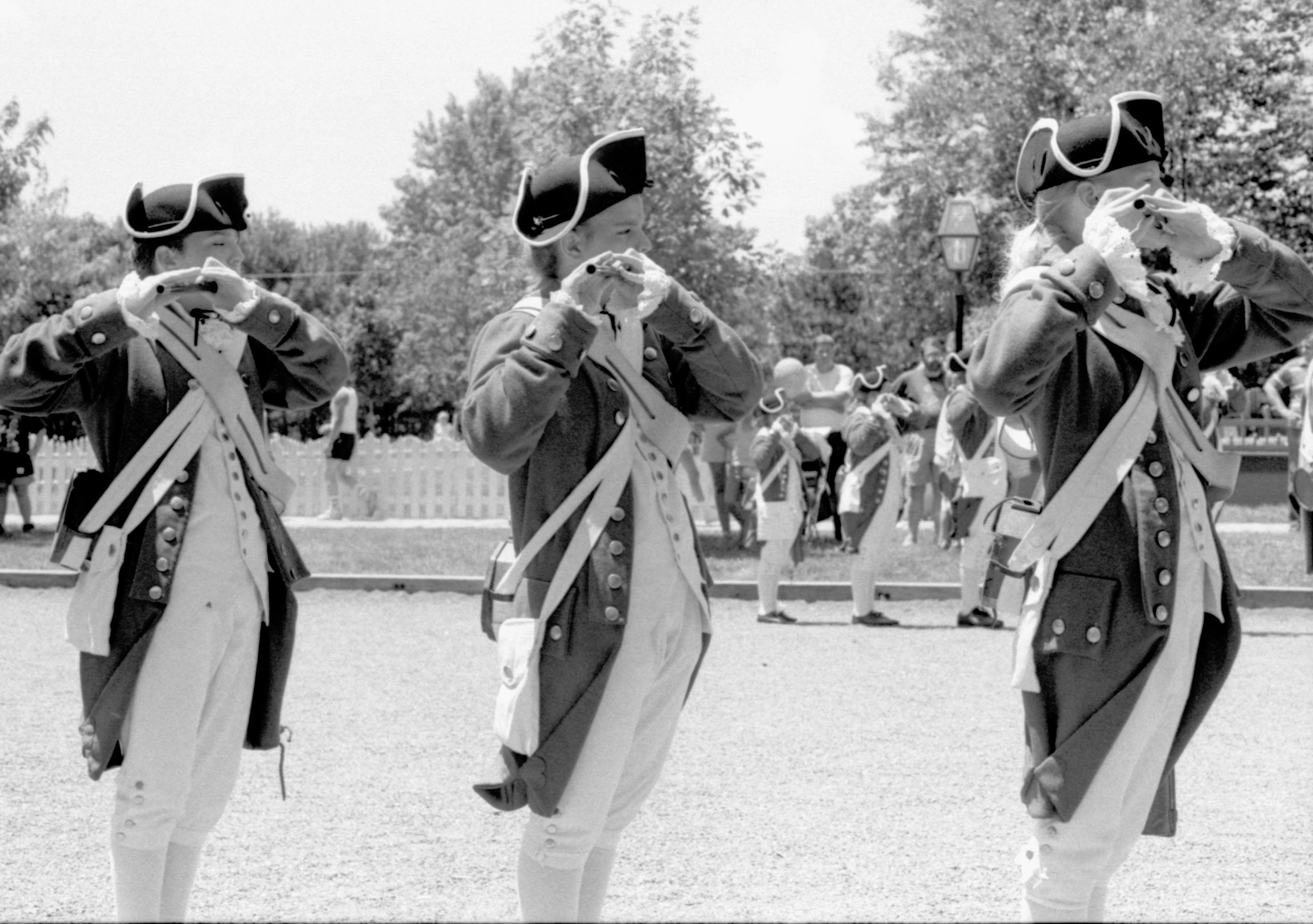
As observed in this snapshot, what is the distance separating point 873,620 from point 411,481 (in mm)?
11673

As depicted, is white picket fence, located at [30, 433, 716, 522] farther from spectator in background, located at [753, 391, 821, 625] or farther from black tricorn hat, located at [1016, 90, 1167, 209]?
black tricorn hat, located at [1016, 90, 1167, 209]

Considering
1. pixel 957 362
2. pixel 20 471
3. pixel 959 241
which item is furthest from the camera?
pixel 20 471

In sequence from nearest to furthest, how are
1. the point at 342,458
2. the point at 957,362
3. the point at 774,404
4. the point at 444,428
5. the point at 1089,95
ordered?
the point at 957,362
the point at 774,404
the point at 342,458
the point at 1089,95
the point at 444,428

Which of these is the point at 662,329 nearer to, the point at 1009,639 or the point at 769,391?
the point at 1009,639

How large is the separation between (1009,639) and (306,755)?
506cm

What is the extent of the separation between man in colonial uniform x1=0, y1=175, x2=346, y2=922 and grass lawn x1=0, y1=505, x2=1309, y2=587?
9.91 meters

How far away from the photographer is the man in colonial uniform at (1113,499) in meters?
3.58

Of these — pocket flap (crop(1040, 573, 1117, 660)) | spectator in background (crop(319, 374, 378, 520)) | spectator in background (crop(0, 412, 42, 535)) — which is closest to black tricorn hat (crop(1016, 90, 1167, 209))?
pocket flap (crop(1040, 573, 1117, 660))

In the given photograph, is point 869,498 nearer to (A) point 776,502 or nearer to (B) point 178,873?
(A) point 776,502

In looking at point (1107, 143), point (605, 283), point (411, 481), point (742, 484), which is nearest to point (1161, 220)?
point (1107, 143)

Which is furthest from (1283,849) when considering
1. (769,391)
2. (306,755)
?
(769,391)

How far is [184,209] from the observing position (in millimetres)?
4273

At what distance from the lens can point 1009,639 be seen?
11117 millimetres

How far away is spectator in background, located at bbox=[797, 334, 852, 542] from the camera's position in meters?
16.7
